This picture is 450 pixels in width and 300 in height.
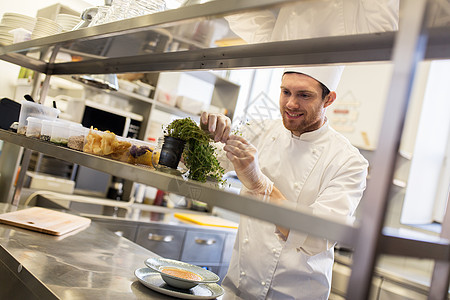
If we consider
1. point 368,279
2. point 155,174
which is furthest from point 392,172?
point 155,174

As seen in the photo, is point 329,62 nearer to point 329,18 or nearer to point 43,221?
point 329,18

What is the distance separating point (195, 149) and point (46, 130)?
68 cm

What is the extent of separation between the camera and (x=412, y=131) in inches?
177

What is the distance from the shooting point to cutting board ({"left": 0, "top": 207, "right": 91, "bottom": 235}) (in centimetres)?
184

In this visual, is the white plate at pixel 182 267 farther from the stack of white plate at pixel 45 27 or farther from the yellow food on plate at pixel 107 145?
the stack of white plate at pixel 45 27

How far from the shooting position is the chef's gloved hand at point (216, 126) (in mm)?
1303

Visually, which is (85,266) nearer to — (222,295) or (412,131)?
(222,295)

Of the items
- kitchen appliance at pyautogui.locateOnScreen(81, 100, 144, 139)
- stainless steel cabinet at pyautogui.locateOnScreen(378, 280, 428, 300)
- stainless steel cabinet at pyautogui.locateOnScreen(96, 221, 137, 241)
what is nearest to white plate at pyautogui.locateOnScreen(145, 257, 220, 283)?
stainless steel cabinet at pyautogui.locateOnScreen(96, 221, 137, 241)

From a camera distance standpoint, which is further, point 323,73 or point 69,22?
point 69,22

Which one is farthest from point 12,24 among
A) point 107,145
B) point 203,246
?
point 203,246

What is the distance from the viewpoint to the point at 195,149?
1.19m

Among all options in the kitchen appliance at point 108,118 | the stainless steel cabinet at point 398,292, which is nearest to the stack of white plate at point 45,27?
the kitchen appliance at point 108,118

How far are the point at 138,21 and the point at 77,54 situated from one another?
0.87 meters

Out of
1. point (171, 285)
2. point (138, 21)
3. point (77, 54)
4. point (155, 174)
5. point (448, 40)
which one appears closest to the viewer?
point (448, 40)
